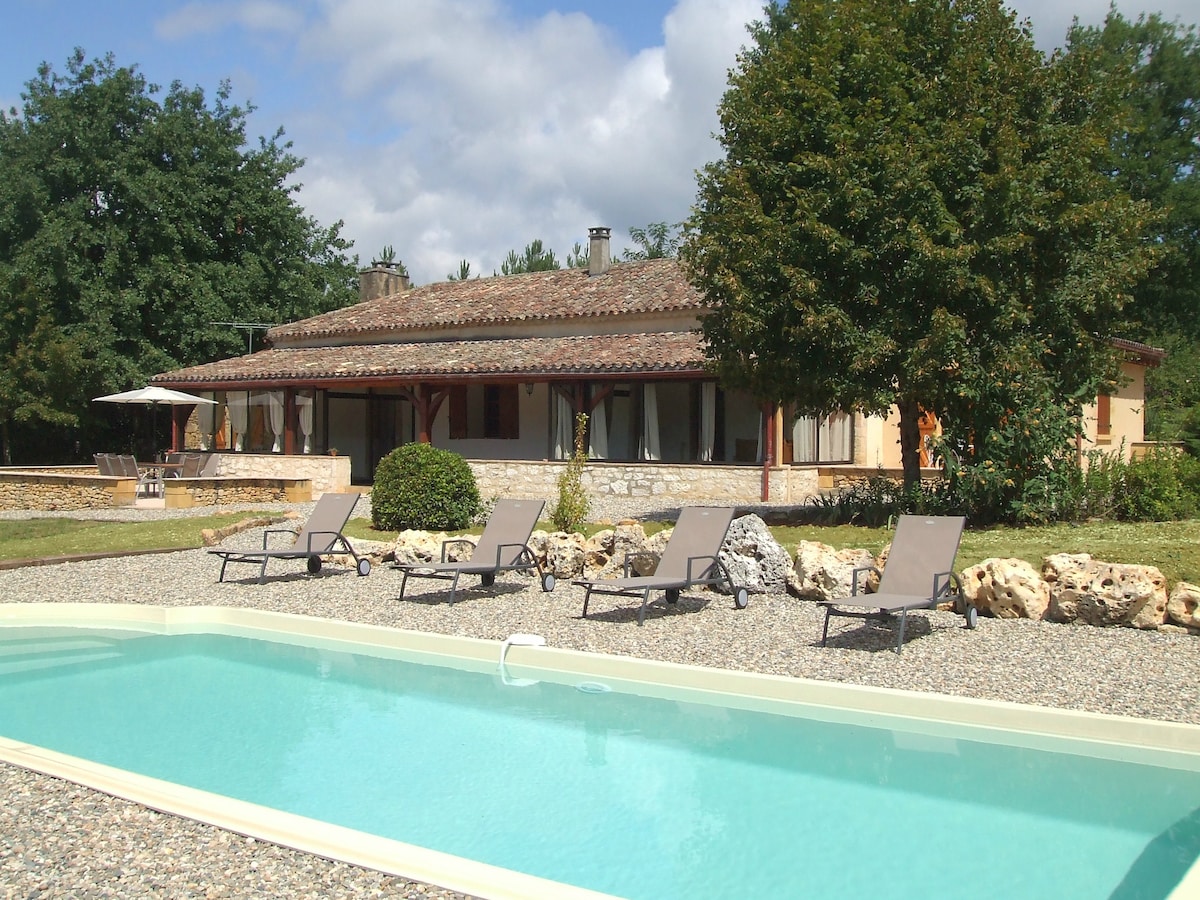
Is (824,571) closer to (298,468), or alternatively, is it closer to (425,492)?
(425,492)

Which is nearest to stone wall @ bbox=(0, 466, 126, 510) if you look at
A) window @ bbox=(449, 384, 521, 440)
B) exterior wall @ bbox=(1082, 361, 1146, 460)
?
window @ bbox=(449, 384, 521, 440)

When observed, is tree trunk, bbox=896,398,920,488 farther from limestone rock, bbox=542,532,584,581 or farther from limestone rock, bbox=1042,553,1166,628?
limestone rock, bbox=1042,553,1166,628

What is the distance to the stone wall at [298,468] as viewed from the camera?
2452 cm

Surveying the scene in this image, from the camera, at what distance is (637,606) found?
1024 centimetres

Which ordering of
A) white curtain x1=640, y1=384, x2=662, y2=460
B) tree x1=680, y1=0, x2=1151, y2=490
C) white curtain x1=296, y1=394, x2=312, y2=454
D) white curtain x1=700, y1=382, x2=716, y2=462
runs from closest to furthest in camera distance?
tree x1=680, y1=0, x2=1151, y2=490 → white curtain x1=700, y1=382, x2=716, y2=462 → white curtain x1=640, y1=384, x2=662, y2=460 → white curtain x1=296, y1=394, x2=312, y2=454

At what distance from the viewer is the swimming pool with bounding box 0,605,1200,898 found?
4676 mm

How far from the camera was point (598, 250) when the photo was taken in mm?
29031

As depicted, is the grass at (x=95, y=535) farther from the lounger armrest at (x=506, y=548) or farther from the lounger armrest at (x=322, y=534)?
the lounger armrest at (x=506, y=548)

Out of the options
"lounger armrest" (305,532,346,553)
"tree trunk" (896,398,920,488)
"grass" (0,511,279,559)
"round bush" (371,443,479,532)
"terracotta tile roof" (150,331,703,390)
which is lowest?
"grass" (0,511,279,559)

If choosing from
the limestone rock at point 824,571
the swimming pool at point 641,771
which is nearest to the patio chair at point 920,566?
the limestone rock at point 824,571

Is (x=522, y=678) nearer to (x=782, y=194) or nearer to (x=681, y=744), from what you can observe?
(x=681, y=744)

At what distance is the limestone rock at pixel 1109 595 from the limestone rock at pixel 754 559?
2.61 m

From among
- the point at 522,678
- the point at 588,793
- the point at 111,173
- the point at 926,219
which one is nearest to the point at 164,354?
the point at 111,173

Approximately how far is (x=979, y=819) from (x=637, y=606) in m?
5.19
